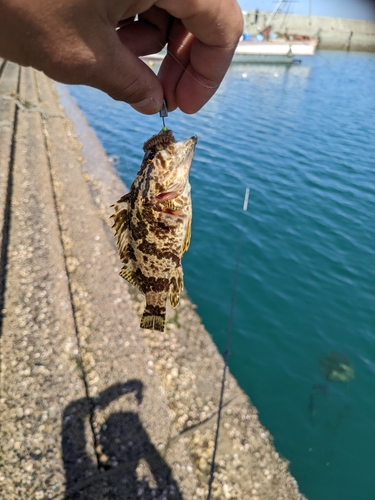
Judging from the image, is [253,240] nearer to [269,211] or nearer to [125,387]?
[269,211]

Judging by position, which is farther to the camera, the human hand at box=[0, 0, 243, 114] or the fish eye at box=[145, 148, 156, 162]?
the fish eye at box=[145, 148, 156, 162]

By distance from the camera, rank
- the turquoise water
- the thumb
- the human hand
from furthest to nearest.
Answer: the turquoise water → the thumb → the human hand

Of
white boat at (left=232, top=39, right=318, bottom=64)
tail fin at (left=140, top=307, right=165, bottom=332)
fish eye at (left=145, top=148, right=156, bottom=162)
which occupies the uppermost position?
white boat at (left=232, top=39, right=318, bottom=64)

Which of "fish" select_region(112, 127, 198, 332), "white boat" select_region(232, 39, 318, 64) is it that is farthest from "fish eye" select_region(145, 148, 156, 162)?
"white boat" select_region(232, 39, 318, 64)

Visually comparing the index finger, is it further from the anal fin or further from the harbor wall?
the harbor wall

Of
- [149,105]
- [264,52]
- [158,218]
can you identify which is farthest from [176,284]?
[264,52]

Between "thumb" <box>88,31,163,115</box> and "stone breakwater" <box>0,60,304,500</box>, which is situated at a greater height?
"thumb" <box>88,31,163,115</box>
